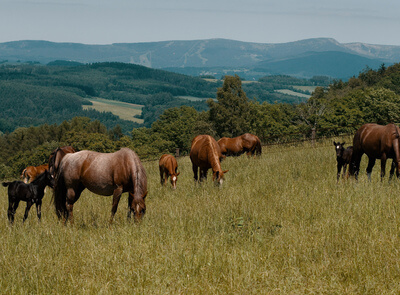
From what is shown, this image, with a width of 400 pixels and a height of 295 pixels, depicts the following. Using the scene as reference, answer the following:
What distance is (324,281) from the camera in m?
4.89

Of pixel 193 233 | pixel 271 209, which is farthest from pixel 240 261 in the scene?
pixel 271 209

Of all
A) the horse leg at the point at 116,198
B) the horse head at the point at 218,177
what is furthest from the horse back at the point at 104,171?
the horse head at the point at 218,177

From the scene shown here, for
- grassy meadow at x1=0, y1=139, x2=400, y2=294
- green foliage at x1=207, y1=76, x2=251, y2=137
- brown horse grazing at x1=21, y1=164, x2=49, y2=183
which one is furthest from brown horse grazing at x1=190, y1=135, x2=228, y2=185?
green foliage at x1=207, y1=76, x2=251, y2=137

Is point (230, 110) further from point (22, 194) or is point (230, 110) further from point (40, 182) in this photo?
point (22, 194)

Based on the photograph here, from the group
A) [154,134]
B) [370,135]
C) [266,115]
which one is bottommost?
[154,134]

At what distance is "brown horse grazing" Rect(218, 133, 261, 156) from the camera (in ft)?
77.1

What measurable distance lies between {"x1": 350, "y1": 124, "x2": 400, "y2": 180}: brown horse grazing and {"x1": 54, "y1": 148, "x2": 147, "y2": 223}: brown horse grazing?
710cm

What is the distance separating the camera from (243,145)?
23.7m

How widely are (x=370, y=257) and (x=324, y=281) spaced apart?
0.88 m

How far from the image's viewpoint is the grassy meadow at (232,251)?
4806 millimetres

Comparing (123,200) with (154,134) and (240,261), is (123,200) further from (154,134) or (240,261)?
(154,134)

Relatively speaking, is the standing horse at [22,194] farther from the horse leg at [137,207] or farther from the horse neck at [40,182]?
the horse leg at [137,207]

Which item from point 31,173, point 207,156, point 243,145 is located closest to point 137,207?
point 207,156

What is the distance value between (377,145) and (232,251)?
25.6ft
